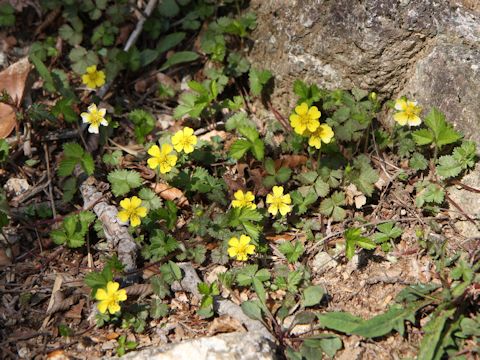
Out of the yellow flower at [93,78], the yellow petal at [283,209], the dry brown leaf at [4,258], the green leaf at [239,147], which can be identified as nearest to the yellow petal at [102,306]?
the dry brown leaf at [4,258]

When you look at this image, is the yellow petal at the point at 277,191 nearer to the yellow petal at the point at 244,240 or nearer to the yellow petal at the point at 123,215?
the yellow petal at the point at 244,240

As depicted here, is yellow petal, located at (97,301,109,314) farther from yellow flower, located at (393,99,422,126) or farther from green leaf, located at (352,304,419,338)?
yellow flower, located at (393,99,422,126)

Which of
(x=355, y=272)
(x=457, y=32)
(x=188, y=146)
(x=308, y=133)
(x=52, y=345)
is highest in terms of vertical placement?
(x=457, y=32)

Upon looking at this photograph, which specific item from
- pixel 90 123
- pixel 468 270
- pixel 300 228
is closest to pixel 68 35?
pixel 90 123

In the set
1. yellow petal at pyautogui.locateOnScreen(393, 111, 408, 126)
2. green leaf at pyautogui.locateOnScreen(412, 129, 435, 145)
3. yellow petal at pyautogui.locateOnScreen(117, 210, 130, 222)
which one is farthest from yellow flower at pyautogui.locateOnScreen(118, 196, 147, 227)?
green leaf at pyautogui.locateOnScreen(412, 129, 435, 145)

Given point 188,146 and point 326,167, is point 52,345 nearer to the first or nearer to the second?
point 188,146

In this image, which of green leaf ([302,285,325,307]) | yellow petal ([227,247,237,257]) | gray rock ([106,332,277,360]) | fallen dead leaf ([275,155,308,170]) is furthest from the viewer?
fallen dead leaf ([275,155,308,170])
